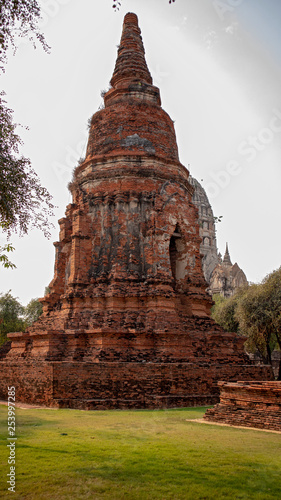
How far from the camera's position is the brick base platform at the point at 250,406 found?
8250 millimetres

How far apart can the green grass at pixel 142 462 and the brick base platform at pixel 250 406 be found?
0.62m

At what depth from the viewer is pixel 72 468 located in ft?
16.5

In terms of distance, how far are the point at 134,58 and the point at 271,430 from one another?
1646 centimetres

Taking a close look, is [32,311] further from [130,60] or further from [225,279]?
[225,279]

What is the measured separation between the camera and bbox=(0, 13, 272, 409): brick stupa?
11.7 meters

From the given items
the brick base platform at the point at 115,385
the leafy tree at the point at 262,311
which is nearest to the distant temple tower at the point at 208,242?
the leafy tree at the point at 262,311

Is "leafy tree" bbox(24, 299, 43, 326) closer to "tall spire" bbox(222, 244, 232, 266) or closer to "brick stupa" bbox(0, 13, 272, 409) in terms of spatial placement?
"brick stupa" bbox(0, 13, 272, 409)

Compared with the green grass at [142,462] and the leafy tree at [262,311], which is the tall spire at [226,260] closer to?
the leafy tree at [262,311]

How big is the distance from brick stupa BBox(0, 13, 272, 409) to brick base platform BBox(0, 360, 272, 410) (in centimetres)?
3

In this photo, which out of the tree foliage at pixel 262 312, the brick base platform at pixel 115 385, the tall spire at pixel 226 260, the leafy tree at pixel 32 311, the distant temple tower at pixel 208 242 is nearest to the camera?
the brick base platform at pixel 115 385

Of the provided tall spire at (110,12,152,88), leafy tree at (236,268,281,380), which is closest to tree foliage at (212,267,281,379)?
leafy tree at (236,268,281,380)

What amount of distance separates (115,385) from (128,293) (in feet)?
10.7

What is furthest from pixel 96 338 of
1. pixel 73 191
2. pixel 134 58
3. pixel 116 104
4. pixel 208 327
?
pixel 134 58

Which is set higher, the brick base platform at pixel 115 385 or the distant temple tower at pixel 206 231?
the distant temple tower at pixel 206 231
